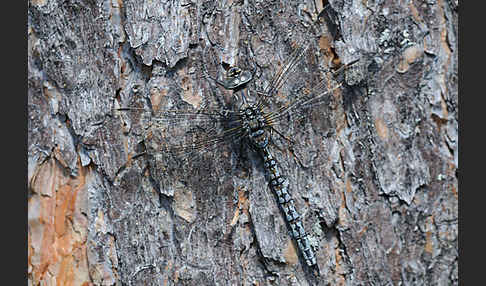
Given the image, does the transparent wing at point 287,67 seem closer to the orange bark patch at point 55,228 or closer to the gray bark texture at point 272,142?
the gray bark texture at point 272,142

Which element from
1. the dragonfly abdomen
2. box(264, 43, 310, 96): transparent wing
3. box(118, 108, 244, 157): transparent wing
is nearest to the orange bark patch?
box(118, 108, 244, 157): transparent wing

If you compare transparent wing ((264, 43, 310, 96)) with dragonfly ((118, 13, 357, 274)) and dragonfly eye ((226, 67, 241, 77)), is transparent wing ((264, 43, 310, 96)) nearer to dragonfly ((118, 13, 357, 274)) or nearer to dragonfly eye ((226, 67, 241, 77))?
dragonfly ((118, 13, 357, 274))

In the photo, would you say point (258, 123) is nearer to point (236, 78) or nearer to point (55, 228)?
point (236, 78)

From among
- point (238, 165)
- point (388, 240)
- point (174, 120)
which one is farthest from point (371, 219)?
point (174, 120)

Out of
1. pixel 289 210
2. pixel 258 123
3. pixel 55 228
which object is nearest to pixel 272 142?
pixel 258 123

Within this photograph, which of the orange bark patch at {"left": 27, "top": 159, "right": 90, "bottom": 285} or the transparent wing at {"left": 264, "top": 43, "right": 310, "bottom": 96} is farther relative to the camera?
the orange bark patch at {"left": 27, "top": 159, "right": 90, "bottom": 285}

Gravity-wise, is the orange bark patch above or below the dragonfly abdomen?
above
